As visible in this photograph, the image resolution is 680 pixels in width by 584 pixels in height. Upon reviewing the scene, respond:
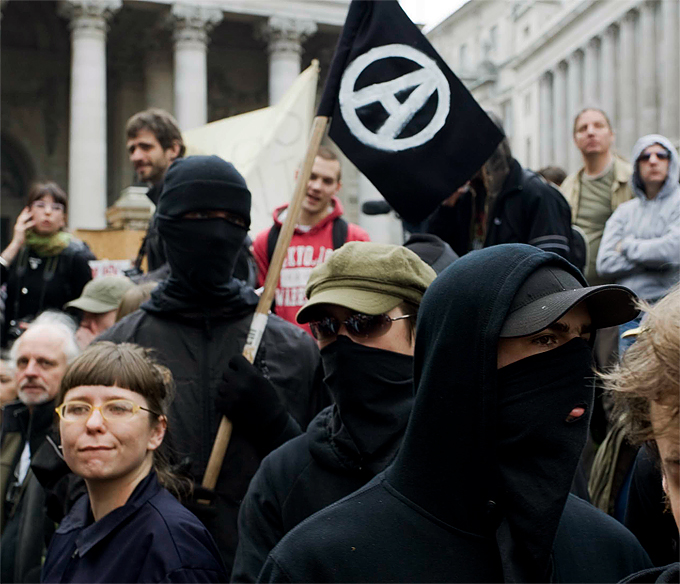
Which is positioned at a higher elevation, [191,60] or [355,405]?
[191,60]

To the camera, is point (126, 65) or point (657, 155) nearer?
point (657, 155)

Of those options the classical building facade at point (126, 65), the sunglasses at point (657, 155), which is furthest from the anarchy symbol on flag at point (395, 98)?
the classical building facade at point (126, 65)

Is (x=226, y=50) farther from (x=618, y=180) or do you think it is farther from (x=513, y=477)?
(x=513, y=477)

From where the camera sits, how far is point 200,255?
386 cm

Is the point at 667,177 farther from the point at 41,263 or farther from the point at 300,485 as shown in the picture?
the point at 41,263

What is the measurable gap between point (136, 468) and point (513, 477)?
5.57ft

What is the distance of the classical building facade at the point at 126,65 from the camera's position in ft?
96.4

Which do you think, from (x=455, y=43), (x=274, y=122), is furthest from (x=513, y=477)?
(x=455, y=43)

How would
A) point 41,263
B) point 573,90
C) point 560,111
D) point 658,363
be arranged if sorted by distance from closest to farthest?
point 658,363 → point 41,263 → point 573,90 → point 560,111

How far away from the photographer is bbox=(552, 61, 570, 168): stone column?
47219 millimetres

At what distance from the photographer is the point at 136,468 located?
3334 mm

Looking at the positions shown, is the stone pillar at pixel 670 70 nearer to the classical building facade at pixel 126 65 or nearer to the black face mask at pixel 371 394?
the classical building facade at pixel 126 65

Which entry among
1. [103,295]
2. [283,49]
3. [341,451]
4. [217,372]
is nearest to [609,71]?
[283,49]

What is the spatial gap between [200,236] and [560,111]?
46190 millimetres
